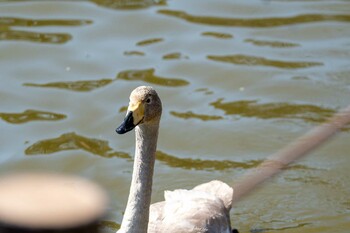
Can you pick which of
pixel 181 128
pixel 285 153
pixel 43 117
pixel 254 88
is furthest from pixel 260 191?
pixel 43 117

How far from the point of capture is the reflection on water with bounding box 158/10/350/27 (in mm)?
10797

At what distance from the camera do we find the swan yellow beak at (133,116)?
16.2 ft

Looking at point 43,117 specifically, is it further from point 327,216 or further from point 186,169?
point 327,216

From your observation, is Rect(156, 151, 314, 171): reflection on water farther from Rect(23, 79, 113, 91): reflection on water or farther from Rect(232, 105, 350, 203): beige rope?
Rect(23, 79, 113, 91): reflection on water

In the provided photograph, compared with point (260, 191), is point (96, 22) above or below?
above

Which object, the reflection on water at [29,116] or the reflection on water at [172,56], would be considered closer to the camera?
the reflection on water at [29,116]

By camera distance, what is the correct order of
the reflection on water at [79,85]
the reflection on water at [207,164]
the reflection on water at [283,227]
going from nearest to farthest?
the reflection on water at [283,227] < the reflection on water at [207,164] < the reflection on water at [79,85]

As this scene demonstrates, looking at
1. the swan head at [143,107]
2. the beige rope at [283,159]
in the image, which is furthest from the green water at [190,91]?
the swan head at [143,107]

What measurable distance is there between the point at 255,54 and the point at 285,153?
111 inches

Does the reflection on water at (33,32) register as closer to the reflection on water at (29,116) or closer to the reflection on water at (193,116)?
the reflection on water at (29,116)

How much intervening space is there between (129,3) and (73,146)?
12.9 feet

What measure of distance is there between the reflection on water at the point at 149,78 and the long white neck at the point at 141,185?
396 cm

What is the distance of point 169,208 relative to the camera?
621cm

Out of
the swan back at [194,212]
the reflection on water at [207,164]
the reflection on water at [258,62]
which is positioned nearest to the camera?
the swan back at [194,212]
